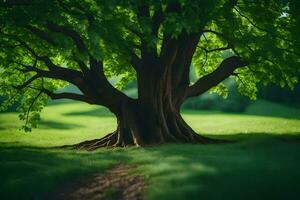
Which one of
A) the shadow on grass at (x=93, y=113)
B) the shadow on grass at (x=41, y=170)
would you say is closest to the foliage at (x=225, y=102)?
the shadow on grass at (x=93, y=113)

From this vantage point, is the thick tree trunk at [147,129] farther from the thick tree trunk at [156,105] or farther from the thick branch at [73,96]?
the thick branch at [73,96]

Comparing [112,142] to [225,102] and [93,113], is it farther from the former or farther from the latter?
[93,113]

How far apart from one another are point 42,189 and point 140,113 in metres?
10.9

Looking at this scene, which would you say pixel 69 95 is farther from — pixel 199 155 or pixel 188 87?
pixel 199 155

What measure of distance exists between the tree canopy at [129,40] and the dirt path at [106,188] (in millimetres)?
4991

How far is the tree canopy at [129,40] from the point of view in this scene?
18.7m

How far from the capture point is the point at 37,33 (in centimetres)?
2188

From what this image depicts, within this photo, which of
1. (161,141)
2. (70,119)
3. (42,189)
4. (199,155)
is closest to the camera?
(42,189)

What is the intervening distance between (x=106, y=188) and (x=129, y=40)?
38.5ft

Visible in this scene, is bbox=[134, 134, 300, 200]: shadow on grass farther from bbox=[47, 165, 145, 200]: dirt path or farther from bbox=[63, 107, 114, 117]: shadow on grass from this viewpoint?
bbox=[63, 107, 114, 117]: shadow on grass

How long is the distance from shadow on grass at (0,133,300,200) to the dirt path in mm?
387

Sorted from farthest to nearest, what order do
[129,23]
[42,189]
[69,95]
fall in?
1. [69,95]
2. [129,23]
3. [42,189]

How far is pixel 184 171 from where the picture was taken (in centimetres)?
1496

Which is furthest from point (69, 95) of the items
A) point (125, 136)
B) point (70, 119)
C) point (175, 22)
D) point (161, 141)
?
point (70, 119)
